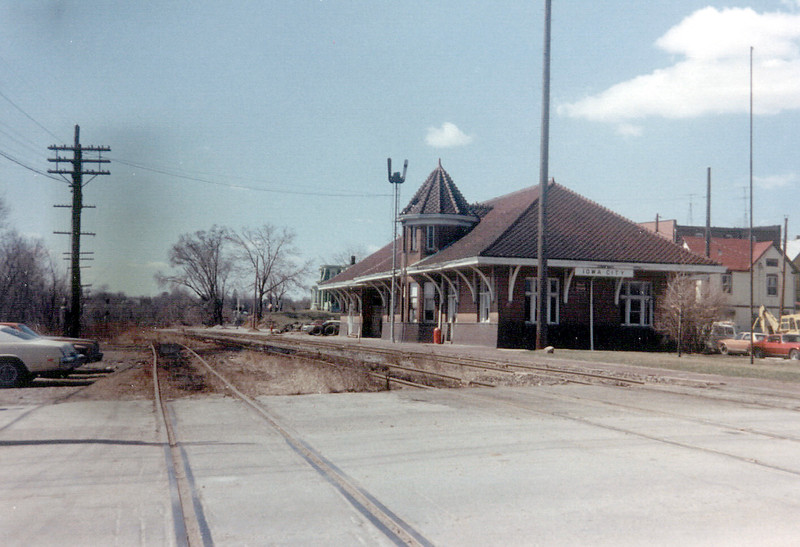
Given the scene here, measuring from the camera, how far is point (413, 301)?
43.1 metres

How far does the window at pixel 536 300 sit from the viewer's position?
3391 cm

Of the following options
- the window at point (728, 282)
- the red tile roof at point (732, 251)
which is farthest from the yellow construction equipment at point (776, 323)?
the red tile roof at point (732, 251)

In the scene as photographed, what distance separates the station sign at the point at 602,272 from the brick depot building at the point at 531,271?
5 cm

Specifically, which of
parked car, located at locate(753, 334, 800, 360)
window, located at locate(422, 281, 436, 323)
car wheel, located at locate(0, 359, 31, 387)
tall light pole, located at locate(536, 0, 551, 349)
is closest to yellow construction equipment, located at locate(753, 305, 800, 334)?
parked car, located at locate(753, 334, 800, 360)

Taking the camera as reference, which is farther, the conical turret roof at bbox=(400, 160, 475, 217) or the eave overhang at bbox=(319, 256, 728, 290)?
the conical turret roof at bbox=(400, 160, 475, 217)

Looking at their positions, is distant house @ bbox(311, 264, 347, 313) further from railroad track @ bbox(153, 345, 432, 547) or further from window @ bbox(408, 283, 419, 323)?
railroad track @ bbox(153, 345, 432, 547)

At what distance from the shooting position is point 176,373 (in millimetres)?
19109

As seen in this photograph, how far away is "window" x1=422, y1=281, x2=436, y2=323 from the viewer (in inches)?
1618

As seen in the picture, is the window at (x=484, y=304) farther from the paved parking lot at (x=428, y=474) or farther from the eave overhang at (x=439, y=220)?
the paved parking lot at (x=428, y=474)

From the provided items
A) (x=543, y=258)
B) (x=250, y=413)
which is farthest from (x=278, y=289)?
(x=250, y=413)

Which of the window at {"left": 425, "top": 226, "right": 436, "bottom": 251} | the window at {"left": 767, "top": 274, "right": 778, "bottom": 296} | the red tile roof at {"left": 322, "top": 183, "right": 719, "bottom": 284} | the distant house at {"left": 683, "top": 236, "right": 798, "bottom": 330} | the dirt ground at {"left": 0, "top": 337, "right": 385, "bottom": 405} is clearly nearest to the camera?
the dirt ground at {"left": 0, "top": 337, "right": 385, "bottom": 405}

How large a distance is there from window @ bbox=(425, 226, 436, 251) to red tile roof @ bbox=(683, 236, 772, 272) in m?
34.8

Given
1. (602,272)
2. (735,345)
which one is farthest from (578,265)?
(735,345)

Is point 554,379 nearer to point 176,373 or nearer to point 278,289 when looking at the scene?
point 176,373
